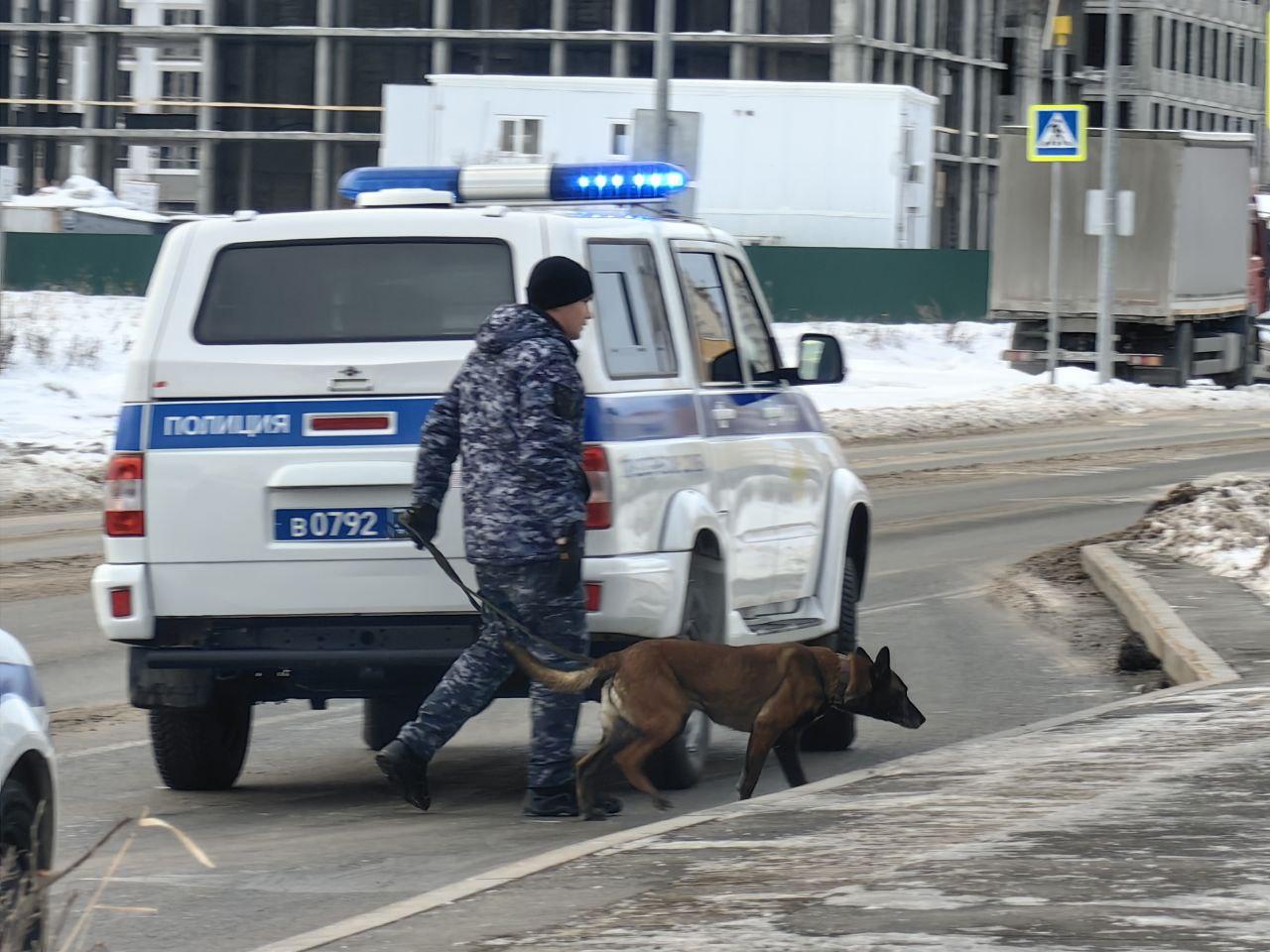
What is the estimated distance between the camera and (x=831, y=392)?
110 ft

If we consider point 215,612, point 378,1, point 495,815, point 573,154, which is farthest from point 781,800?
point 378,1

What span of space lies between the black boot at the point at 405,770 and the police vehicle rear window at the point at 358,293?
1.35m

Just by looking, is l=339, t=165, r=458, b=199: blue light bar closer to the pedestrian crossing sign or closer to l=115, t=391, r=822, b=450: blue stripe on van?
l=115, t=391, r=822, b=450: blue stripe on van

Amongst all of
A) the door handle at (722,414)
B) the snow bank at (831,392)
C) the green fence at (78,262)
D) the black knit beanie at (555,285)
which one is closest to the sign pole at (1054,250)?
the snow bank at (831,392)

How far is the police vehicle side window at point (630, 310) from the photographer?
8.06 metres

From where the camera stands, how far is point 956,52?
8594cm

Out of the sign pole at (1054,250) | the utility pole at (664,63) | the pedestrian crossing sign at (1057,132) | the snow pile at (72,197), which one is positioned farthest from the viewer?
the snow pile at (72,197)

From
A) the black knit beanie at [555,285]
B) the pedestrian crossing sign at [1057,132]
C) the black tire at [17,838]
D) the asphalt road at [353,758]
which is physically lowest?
the asphalt road at [353,758]

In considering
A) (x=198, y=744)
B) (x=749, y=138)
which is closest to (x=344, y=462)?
(x=198, y=744)

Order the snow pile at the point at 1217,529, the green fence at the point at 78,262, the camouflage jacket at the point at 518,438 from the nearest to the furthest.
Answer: the camouflage jacket at the point at 518,438
the snow pile at the point at 1217,529
the green fence at the point at 78,262

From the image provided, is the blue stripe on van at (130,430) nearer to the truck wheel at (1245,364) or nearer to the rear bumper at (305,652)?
the rear bumper at (305,652)

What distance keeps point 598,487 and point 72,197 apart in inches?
2566

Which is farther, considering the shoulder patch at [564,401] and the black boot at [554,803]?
the black boot at [554,803]

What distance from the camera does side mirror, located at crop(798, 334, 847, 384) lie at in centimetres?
932
